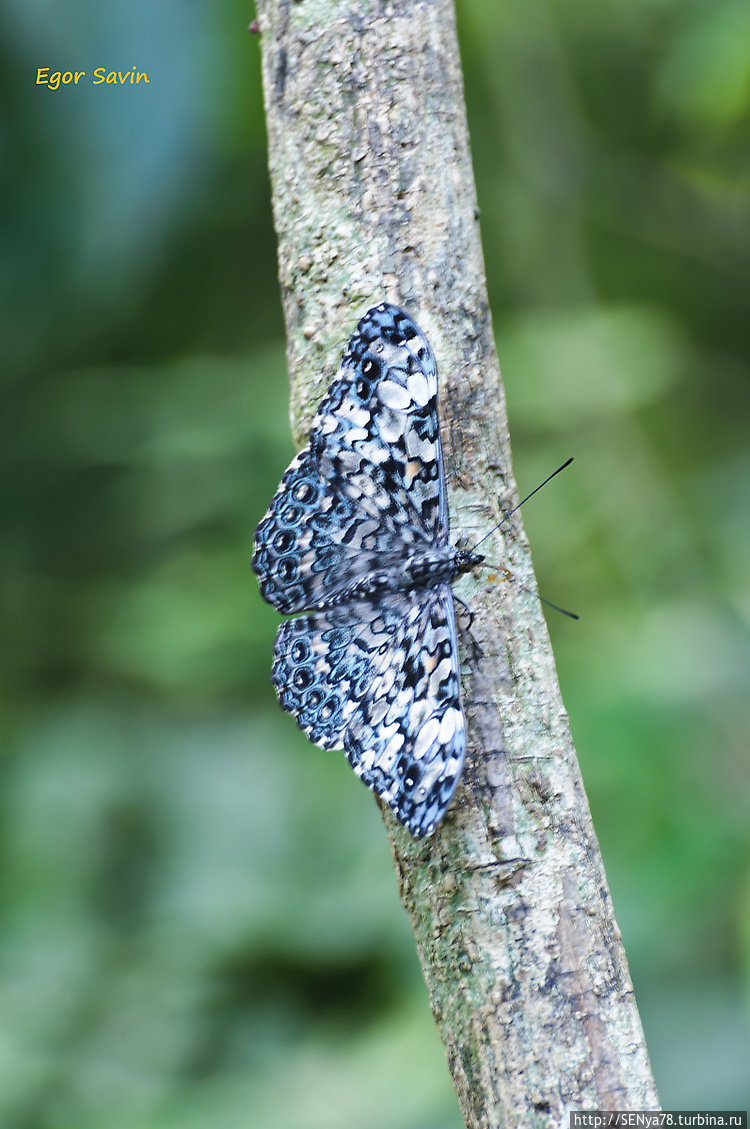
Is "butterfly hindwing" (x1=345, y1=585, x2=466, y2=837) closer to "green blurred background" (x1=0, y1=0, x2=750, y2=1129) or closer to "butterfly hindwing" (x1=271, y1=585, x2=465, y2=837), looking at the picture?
"butterfly hindwing" (x1=271, y1=585, x2=465, y2=837)

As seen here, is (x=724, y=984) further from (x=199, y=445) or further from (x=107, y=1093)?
(x=199, y=445)

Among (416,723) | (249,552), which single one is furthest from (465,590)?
(249,552)

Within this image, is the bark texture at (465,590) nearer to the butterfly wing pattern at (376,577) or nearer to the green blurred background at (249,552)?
the butterfly wing pattern at (376,577)

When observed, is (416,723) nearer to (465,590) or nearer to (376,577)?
(465,590)

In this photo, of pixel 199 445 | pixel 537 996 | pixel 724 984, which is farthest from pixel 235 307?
pixel 537 996

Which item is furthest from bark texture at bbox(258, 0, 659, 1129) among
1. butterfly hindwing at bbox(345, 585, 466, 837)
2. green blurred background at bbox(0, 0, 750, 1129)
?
green blurred background at bbox(0, 0, 750, 1129)

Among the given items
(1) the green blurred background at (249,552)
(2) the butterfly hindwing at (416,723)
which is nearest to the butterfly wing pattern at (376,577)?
(2) the butterfly hindwing at (416,723)
